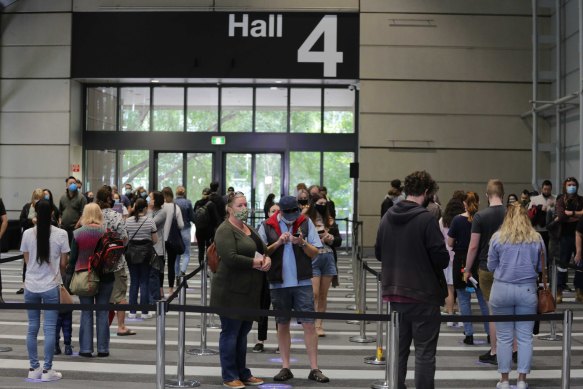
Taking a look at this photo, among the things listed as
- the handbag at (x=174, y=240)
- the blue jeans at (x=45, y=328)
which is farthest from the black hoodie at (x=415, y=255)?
the handbag at (x=174, y=240)

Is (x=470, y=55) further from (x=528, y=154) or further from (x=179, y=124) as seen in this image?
(x=179, y=124)

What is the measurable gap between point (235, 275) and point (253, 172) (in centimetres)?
1806

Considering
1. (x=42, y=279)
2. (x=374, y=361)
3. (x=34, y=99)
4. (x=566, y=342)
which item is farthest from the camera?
(x=34, y=99)

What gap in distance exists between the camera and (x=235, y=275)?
8.02 metres

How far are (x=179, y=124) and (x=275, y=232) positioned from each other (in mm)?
17852

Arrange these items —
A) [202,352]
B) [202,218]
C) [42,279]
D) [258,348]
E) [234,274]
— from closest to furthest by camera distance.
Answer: [234,274] < [42,279] < [202,352] < [258,348] < [202,218]

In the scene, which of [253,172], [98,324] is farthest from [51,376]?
[253,172]

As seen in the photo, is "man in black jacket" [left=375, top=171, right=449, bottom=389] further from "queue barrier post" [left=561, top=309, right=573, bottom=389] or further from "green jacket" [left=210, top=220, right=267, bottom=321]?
"green jacket" [left=210, top=220, right=267, bottom=321]

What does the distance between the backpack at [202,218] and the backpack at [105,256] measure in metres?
6.59

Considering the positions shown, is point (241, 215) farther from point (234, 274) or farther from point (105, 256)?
point (105, 256)

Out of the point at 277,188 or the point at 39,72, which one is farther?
the point at 277,188

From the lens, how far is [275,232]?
8688 millimetres

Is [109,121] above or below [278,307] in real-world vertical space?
above

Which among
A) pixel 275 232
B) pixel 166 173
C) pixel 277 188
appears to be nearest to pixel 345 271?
pixel 277 188
